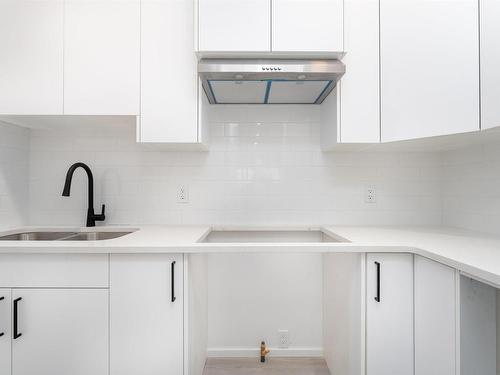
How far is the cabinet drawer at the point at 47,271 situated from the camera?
1317 mm

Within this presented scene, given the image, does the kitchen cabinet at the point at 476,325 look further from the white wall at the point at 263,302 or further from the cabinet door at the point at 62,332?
the cabinet door at the point at 62,332

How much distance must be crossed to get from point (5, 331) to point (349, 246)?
5.05 ft

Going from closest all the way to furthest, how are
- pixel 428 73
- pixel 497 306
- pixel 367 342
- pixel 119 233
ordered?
pixel 497 306, pixel 367 342, pixel 428 73, pixel 119 233

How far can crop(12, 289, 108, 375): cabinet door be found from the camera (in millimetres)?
1312

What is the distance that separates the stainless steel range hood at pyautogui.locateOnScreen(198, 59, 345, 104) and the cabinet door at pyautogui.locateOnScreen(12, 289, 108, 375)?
1152mm

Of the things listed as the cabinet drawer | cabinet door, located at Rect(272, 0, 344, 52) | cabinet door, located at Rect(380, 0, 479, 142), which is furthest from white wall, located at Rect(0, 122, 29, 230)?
cabinet door, located at Rect(380, 0, 479, 142)

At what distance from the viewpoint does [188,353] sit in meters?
1.34

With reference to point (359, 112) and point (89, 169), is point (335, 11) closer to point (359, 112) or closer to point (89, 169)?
point (359, 112)

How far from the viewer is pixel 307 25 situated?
1515 millimetres

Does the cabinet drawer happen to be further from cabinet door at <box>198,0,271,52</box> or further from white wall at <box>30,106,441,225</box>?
cabinet door at <box>198,0,271,52</box>

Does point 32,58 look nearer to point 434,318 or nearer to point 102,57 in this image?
point 102,57

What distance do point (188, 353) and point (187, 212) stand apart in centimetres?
90

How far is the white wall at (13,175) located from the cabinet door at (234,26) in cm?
134

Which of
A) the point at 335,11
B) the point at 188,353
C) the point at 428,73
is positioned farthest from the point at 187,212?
the point at 428,73
